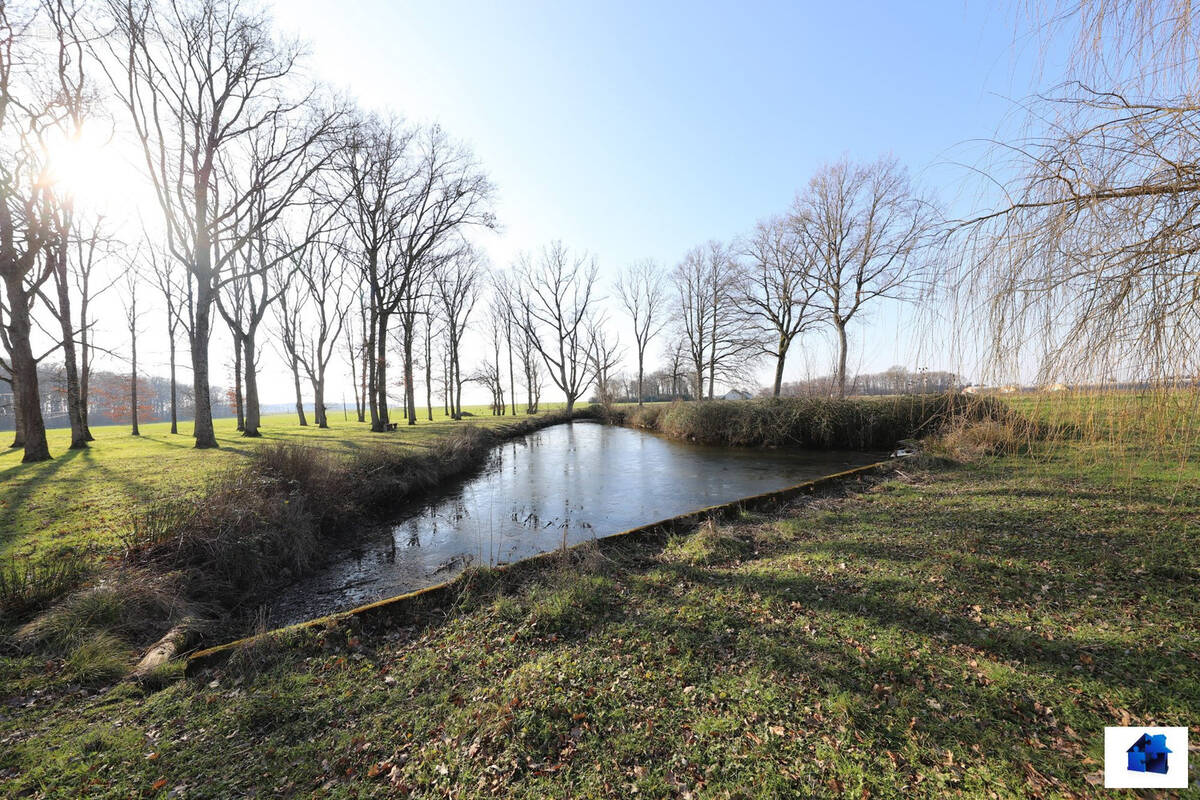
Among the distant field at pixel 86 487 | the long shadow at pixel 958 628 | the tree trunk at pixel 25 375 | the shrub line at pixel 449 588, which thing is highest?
the tree trunk at pixel 25 375

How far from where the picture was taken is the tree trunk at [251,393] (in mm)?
18297

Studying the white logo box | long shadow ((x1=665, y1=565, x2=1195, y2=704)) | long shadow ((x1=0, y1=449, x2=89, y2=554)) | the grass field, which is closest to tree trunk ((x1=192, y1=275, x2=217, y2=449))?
long shadow ((x1=0, y1=449, x2=89, y2=554))

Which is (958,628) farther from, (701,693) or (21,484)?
(21,484)

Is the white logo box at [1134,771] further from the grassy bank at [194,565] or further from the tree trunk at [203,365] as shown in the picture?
the tree trunk at [203,365]

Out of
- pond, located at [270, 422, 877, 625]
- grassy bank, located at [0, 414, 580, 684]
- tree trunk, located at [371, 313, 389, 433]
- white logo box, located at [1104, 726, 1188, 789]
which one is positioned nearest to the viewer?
white logo box, located at [1104, 726, 1188, 789]

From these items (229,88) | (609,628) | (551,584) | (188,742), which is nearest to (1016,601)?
(609,628)

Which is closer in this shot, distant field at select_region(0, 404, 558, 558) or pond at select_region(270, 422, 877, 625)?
distant field at select_region(0, 404, 558, 558)

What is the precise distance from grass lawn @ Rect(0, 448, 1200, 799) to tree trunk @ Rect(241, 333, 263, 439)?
1812cm

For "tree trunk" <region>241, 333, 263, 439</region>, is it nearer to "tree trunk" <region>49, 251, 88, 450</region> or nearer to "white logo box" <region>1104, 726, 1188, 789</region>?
"tree trunk" <region>49, 251, 88, 450</region>

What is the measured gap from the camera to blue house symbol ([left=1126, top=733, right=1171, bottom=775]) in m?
2.21

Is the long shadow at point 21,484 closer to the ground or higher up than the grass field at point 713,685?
higher up

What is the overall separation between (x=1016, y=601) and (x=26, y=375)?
788 inches

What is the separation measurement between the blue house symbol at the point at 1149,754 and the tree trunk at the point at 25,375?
1889cm

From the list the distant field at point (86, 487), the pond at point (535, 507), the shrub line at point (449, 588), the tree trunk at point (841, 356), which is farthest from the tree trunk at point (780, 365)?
the distant field at point (86, 487)
